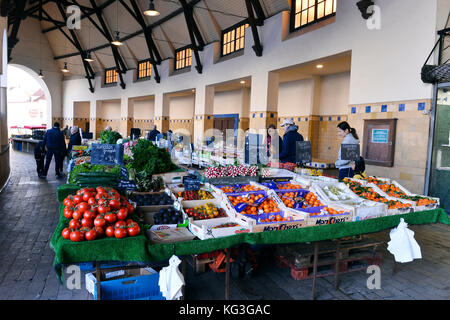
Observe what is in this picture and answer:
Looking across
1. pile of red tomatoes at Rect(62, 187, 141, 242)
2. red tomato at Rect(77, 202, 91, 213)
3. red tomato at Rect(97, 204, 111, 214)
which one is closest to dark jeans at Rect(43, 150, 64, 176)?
pile of red tomatoes at Rect(62, 187, 141, 242)

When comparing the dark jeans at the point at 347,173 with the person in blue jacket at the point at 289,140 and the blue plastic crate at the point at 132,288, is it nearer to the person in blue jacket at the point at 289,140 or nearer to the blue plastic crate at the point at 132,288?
the person in blue jacket at the point at 289,140

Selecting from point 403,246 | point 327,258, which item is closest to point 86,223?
point 327,258

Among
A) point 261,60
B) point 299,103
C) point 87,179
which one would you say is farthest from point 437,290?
point 299,103

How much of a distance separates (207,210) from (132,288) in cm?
104

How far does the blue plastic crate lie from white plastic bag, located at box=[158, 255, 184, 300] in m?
0.37

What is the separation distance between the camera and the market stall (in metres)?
2.63

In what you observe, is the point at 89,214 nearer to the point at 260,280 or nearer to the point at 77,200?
the point at 77,200

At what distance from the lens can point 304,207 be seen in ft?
12.2

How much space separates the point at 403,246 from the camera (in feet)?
11.3

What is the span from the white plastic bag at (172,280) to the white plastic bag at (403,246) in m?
2.23

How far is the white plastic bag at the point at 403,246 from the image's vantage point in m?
3.41

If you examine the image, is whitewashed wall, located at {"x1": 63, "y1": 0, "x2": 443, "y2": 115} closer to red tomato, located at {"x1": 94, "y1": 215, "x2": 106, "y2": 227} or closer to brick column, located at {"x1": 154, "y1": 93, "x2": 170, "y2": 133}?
red tomato, located at {"x1": 94, "y1": 215, "x2": 106, "y2": 227}

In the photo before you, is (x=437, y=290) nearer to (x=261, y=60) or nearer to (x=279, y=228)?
(x=279, y=228)

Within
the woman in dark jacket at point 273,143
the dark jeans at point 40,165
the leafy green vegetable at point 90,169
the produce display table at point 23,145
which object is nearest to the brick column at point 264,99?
the woman in dark jacket at point 273,143
